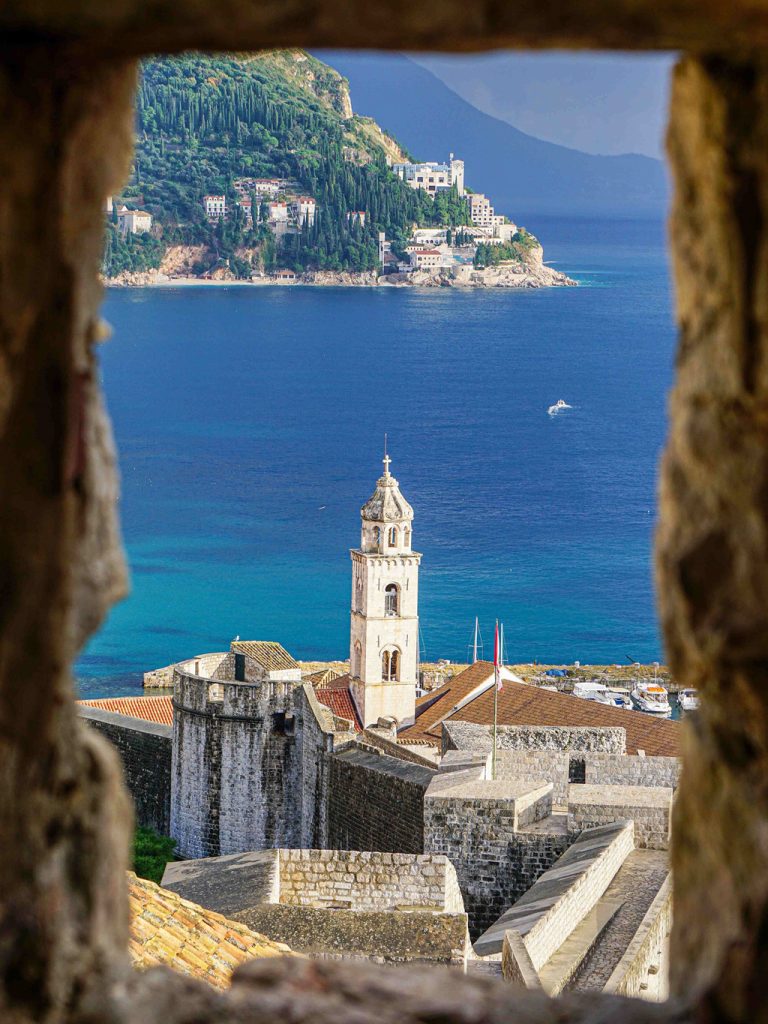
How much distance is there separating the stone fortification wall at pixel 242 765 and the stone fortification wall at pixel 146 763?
822 mm

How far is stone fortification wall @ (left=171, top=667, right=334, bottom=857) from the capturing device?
24156mm

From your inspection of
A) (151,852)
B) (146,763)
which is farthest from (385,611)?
(151,852)

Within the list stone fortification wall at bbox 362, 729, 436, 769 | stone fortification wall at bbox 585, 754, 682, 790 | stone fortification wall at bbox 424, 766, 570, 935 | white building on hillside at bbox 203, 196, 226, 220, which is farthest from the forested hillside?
→ stone fortification wall at bbox 424, 766, 570, 935

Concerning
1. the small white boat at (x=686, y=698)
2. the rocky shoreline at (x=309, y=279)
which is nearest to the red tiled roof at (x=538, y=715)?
the small white boat at (x=686, y=698)

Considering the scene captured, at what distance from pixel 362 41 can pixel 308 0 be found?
185mm

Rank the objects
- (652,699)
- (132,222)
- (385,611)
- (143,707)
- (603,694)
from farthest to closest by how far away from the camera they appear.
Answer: (132,222) → (603,694) → (652,699) → (143,707) → (385,611)

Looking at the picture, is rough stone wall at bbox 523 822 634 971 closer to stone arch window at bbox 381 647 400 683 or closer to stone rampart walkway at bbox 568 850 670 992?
stone rampart walkway at bbox 568 850 670 992

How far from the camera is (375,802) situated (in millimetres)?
20922

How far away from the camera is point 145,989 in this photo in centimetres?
323

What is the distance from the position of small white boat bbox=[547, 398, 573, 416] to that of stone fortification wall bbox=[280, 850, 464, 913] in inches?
3991

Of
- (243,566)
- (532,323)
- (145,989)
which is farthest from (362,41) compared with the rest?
(532,323)

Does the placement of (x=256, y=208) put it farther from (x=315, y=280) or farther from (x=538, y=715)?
(x=538, y=715)

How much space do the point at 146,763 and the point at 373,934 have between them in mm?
16306

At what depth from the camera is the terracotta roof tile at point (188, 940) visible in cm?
897
